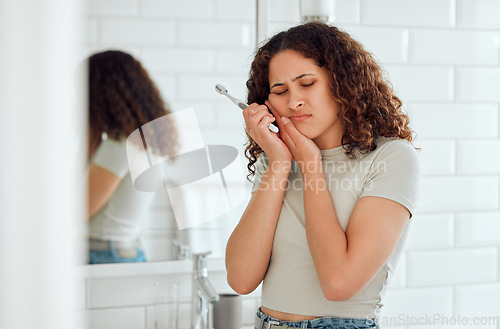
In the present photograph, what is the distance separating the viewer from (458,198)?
1384mm

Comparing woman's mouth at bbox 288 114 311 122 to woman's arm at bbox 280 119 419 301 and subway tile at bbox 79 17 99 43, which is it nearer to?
woman's arm at bbox 280 119 419 301

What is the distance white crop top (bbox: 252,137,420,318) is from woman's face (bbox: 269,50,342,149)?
80 millimetres

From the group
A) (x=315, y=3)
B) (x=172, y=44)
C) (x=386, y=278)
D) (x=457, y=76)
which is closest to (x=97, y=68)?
(x=172, y=44)

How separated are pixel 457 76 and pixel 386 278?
0.72 meters

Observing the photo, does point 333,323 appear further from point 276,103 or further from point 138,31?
point 138,31

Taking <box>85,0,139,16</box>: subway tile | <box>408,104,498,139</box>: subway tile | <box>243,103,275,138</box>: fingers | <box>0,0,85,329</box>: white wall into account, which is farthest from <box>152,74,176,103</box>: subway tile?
<box>0,0,85,329</box>: white wall

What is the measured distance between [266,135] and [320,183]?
5.3 inches

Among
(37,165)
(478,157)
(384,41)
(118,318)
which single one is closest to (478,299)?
(478,157)

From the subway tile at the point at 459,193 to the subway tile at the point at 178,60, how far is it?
64 cm

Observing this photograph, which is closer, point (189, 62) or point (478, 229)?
point (189, 62)

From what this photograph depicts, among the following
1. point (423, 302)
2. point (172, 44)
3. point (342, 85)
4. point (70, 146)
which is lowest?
point (423, 302)

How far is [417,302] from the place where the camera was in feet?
4.45

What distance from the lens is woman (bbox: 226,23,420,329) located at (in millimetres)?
816

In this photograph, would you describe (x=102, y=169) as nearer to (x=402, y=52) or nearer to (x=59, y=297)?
(x=402, y=52)
